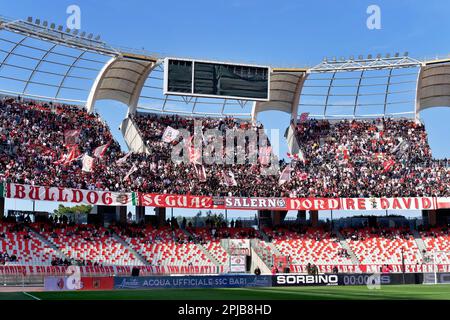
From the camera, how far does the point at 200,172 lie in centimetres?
6259

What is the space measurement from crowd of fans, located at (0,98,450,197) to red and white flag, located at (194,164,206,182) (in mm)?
384

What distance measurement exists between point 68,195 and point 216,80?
19.6 metres

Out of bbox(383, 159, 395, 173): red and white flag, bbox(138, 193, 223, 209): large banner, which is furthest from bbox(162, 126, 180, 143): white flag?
bbox(383, 159, 395, 173): red and white flag

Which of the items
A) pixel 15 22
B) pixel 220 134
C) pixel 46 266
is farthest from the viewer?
pixel 220 134

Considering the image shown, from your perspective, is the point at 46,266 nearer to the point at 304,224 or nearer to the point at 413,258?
the point at 304,224

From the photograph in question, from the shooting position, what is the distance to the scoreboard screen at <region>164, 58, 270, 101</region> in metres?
60.1

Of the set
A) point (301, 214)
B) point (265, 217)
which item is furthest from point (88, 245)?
point (301, 214)

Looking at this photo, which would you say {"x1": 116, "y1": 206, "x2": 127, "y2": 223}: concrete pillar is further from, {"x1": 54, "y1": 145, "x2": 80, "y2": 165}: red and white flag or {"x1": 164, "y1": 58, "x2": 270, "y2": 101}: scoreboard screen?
{"x1": 164, "y1": 58, "x2": 270, "y2": 101}: scoreboard screen

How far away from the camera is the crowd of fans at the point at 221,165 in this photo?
56.4 metres

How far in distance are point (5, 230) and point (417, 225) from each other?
42.0 meters

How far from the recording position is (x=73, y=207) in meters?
146

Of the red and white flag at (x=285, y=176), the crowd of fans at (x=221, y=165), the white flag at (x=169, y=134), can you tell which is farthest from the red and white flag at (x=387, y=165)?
the white flag at (x=169, y=134)
